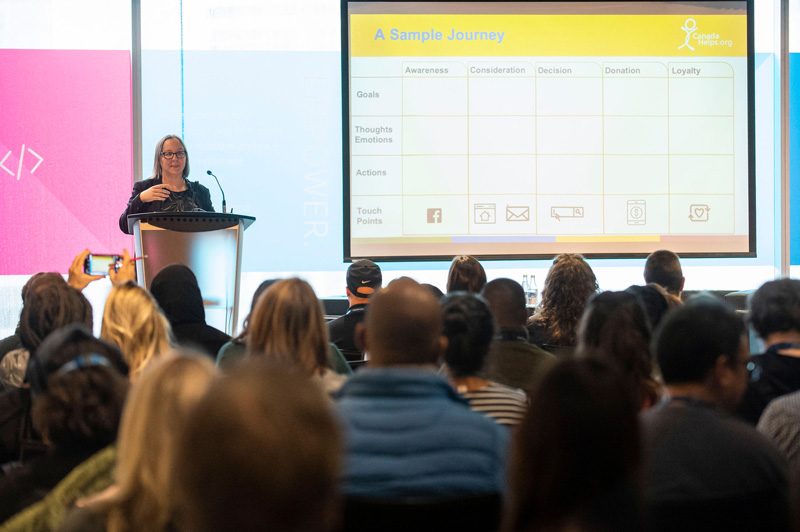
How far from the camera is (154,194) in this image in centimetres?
364

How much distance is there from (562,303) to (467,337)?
1.52 meters

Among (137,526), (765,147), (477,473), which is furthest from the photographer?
(765,147)

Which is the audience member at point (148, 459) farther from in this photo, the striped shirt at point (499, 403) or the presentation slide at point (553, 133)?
the presentation slide at point (553, 133)

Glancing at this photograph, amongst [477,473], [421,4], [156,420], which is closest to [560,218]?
[421,4]

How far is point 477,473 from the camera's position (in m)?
1.28

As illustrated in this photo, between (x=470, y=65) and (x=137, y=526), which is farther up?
(x=470, y=65)

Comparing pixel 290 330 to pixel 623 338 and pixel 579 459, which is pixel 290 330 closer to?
pixel 623 338

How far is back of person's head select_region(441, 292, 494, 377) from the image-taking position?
74.1 inches

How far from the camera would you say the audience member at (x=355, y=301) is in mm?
3102

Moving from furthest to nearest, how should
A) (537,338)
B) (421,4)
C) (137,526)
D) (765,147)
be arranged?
1. (765,147)
2. (421,4)
3. (537,338)
4. (137,526)

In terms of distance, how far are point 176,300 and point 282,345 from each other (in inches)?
38.3

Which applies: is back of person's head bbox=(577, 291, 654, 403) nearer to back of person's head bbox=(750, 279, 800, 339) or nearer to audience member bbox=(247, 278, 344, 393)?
back of person's head bbox=(750, 279, 800, 339)

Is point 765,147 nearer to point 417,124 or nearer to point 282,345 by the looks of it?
point 417,124

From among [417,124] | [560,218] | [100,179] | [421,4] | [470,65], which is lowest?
[560,218]
